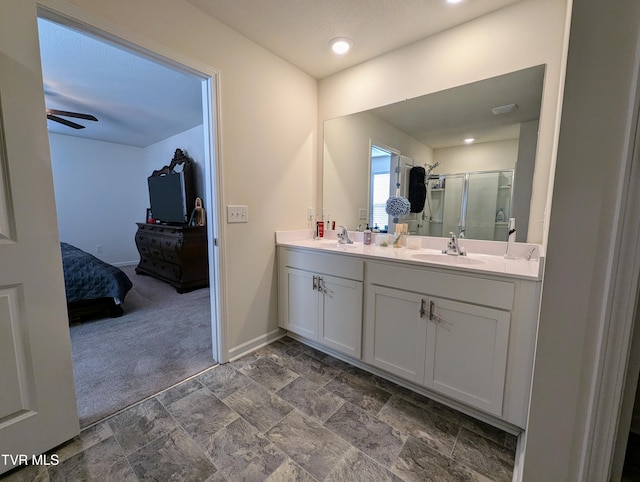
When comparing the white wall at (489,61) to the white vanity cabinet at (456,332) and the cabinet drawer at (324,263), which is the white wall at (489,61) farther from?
the cabinet drawer at (324,263)

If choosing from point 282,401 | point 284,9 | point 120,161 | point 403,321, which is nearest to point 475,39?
point 284,9

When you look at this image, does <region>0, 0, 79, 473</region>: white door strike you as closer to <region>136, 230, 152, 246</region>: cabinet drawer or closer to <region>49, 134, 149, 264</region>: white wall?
<region>136, 230, 152, 246</region>: cabinet drawer

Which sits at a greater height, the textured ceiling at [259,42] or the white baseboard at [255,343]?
the textured ceiling at [259,42]

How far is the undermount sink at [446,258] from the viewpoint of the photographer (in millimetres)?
1542

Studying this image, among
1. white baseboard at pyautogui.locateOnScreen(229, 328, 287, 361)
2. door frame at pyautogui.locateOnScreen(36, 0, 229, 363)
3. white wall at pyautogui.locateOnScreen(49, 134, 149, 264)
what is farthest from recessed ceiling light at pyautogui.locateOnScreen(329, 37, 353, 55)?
white wall at pyautogui.locateOnScreen(49, 134, 149, 264)

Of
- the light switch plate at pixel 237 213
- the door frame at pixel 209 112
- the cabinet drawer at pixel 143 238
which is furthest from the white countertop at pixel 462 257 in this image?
the cabinet drawer at pixel 143 238

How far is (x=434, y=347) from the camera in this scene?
4.85ft

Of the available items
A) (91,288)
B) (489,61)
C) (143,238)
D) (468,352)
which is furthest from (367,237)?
(143,238)

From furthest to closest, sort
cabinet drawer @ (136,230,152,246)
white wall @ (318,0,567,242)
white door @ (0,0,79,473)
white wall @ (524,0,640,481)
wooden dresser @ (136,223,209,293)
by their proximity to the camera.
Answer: cabinet drawer @ (136,230,152,246), wooden dresser @ (136,223,209,293), white wall @ (318,0,567,242), white door @ (0,0,79,473), white wall @ (524,0,640,481)

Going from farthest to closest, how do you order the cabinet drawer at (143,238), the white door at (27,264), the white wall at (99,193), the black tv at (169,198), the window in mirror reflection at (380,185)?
1. the white wall at (99,193)
2. the cabinet drawer at (143,238)
3. the black tv at (169,198)
4. the window in mirror reflection at (380,185)
5. the white door at (27,264)

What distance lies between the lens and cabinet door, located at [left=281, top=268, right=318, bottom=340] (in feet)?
6.71

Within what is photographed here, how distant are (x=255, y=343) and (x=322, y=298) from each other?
70 centimetres

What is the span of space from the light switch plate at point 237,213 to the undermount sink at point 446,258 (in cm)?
122

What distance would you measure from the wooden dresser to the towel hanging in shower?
2882 mm
